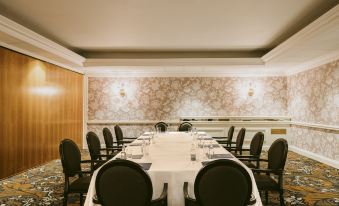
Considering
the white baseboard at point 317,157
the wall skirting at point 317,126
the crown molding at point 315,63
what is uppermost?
the crown molding at point 315,63

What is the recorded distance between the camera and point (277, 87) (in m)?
8.61

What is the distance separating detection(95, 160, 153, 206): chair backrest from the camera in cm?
198

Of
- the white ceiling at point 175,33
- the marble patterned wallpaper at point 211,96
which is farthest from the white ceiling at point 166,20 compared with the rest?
the marble patterned wallpaper at point 211,96

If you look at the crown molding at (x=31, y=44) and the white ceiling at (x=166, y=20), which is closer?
the white ceiling at (x=166, y=20)

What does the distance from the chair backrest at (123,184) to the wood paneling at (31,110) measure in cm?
375

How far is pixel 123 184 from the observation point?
199cm

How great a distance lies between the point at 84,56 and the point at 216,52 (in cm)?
346

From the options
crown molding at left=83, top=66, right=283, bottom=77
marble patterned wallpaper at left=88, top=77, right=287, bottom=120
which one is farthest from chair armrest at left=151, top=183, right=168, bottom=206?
marble patterned wallpaper at left=88, top=77, right=287, bottom=120

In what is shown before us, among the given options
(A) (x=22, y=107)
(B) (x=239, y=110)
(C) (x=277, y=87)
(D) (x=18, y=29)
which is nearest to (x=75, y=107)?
(A) (x=22, y=107)

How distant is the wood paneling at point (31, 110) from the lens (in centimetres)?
504

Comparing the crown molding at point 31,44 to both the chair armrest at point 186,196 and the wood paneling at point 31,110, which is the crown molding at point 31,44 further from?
the chair armrest at point 186,196

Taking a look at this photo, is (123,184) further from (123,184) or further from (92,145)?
(92,145)

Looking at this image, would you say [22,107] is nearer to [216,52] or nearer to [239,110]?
[216,52]

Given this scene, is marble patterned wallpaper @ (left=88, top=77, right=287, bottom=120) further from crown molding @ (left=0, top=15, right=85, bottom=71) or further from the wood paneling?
crown molding @ (left=0, top=15, right=85, bottom=71)
